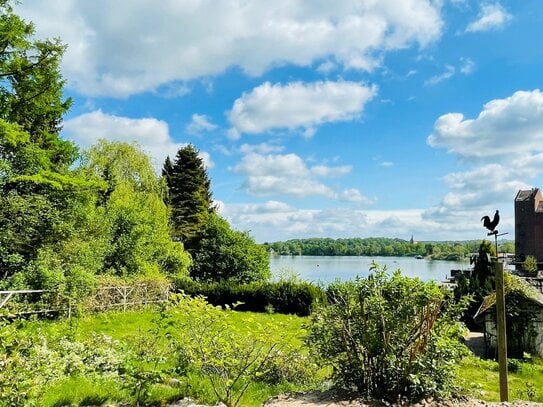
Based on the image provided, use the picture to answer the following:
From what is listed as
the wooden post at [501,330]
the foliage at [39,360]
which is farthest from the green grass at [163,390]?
the wooden post at [501,330]

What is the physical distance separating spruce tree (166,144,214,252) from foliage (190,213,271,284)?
18.3 feet

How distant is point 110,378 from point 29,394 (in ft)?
7.43

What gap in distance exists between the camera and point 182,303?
533 cm

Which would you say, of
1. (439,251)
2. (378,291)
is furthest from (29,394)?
(439,251)

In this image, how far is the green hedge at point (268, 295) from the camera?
20.4 m

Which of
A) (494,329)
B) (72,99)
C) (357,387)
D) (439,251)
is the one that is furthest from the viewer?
(439,251)

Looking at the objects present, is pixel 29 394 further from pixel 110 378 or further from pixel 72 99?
pixel 72 99

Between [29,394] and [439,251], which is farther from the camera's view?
[439,251]

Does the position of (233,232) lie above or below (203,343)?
above

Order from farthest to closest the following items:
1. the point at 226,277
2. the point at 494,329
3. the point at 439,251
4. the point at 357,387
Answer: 1. the point at 439,251
2. the point at 226,277
3. the point at 494,329
4. the point at 357,387

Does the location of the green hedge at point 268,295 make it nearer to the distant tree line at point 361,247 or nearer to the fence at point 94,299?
the fence at point 94,299

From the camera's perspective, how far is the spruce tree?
35.2 m

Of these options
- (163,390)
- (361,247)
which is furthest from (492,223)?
(361,247)

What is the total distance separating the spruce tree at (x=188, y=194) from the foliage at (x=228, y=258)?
18.3ft
